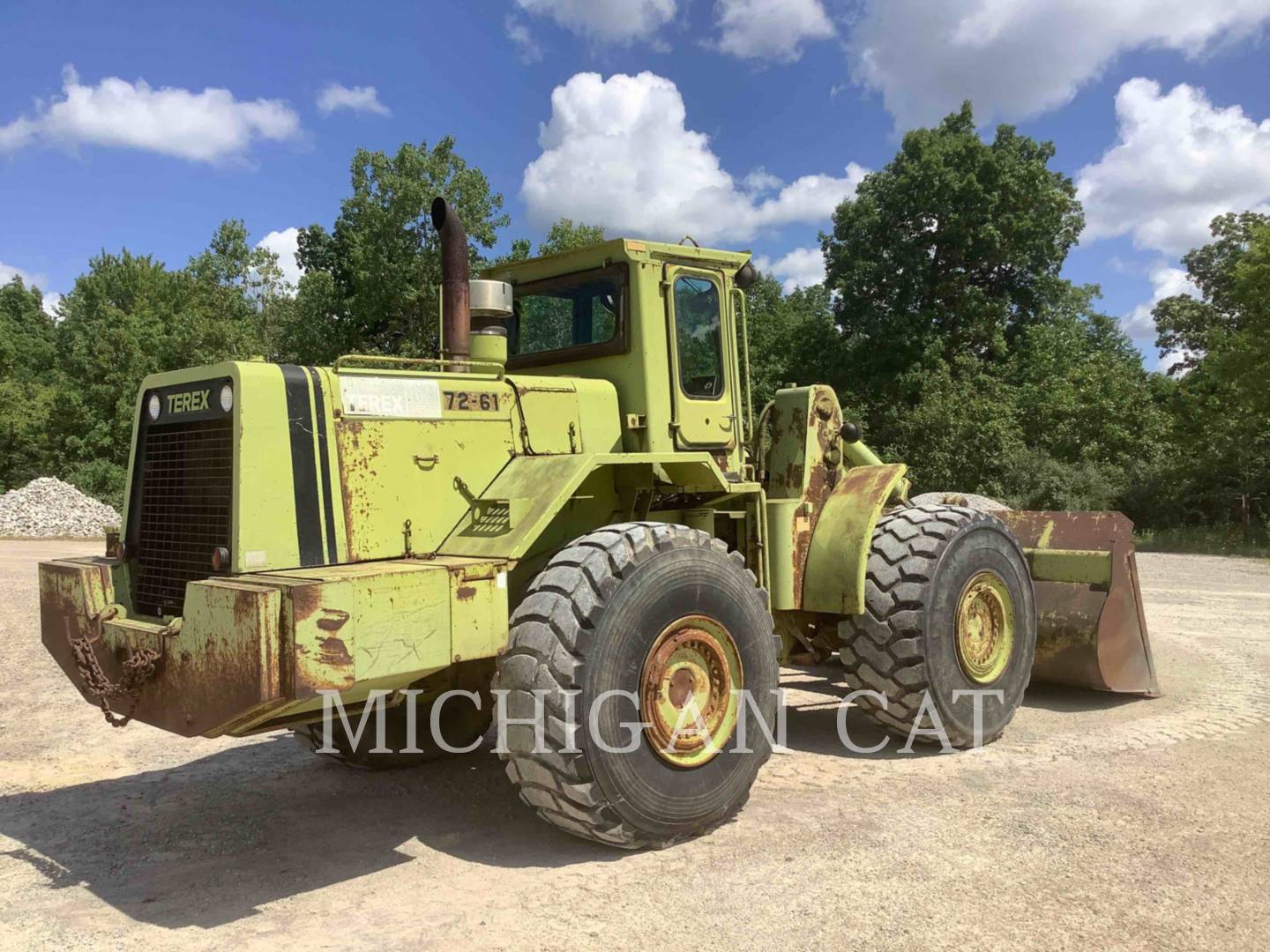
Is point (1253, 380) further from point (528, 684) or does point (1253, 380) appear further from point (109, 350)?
point (109, 350)

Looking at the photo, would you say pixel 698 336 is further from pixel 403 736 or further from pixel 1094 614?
pixel 1094 614

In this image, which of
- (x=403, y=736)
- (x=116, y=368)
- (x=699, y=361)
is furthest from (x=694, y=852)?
(x=116, y=368)

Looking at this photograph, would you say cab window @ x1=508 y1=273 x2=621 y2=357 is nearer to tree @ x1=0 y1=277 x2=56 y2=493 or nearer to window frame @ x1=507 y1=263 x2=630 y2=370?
window frame @ x1=507 y1=263 x2=630 y2=370

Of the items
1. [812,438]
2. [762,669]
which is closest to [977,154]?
[812,438]

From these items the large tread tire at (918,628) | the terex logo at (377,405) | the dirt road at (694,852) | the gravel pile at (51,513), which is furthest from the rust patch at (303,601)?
the gravel pile at (51,513)

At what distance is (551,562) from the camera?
454 cm

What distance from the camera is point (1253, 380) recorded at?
68.9 ft

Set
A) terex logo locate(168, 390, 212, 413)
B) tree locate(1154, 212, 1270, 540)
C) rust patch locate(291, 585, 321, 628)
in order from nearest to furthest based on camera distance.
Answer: rust patch locate(291, 585, 321, 628)
terex logo locate(168, 390, 212, 413)
tree locate(1154, 212, 1270, 540)

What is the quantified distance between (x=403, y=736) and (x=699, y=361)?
2.96m

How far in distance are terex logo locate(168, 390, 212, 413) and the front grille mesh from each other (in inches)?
2.9

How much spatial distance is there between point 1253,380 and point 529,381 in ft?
68.2

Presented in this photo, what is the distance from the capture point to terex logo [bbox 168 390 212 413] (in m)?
4.54

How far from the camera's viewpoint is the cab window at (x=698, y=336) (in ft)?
19.3

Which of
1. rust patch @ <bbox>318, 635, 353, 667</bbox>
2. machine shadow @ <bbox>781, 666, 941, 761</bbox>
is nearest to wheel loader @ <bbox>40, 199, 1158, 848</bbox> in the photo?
rust patch @ <bbox>318, 635, 353, 667</bbox>
